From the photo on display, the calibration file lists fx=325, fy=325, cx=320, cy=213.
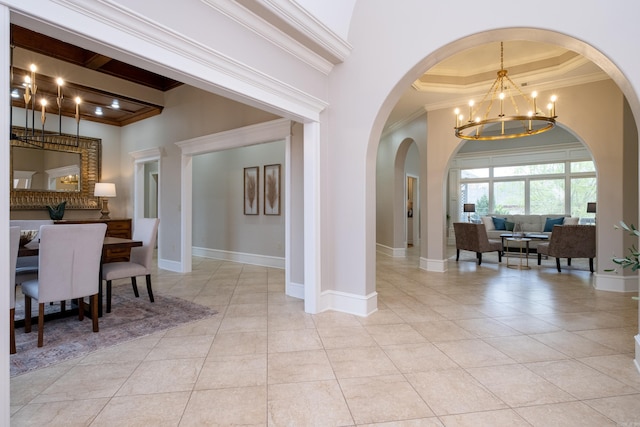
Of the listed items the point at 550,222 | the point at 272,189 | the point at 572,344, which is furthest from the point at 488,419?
the point at 550,222

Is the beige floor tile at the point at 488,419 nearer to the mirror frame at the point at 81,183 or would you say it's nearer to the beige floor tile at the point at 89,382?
the beige floor tile at the point at 89,382

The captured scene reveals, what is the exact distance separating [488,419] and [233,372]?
150 centimetres

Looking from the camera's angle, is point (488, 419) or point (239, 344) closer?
point (488, 419)

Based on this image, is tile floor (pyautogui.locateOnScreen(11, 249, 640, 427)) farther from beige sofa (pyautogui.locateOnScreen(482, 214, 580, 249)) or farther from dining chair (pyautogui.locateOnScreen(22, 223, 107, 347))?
beige sofa (pyautogui.locateOnScreen(482, 214, 580, 249))

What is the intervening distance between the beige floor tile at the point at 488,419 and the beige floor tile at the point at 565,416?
5 centimetres

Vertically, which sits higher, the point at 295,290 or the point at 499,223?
the point at 499,223

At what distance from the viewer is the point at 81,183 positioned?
6230 mm

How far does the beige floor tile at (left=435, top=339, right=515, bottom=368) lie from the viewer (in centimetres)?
226

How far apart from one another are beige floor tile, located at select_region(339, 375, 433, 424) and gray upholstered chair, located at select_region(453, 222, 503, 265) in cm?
497

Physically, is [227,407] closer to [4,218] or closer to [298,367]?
[298,367]

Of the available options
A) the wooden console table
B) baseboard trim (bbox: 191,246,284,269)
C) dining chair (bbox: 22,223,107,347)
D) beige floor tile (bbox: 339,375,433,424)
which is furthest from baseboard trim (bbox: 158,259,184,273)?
beige floor tile (bbox: 339,375,433,424)

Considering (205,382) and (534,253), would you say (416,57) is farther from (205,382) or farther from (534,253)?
(534,253)

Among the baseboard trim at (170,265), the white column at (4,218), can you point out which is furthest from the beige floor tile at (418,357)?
the baseboard trim at (170,265)

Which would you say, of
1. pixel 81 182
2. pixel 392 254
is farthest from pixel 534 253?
pixel 81 182
